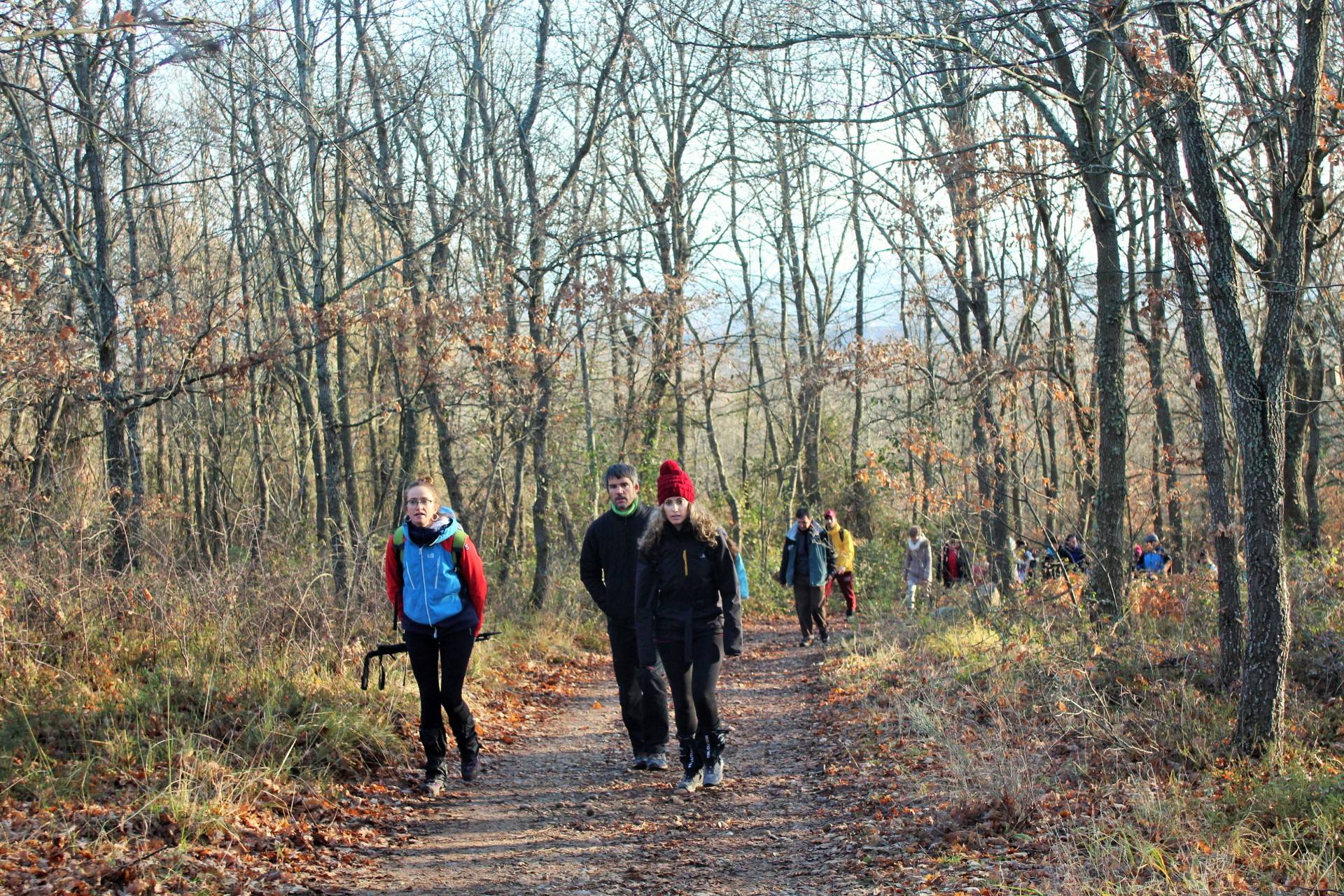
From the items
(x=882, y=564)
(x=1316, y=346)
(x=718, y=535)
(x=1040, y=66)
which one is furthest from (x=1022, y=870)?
(x=882, y=564)

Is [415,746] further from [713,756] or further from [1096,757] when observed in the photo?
[1096,757]

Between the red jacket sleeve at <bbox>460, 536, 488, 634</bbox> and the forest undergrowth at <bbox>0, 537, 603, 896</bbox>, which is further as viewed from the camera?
the red jacket sleeve at <bbox>460, 536, 488, 634</bbox>

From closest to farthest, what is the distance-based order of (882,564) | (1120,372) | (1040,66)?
(1040,66)
(1120,372)
(882,564)

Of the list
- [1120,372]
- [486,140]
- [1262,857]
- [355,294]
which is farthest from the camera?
[486,140]

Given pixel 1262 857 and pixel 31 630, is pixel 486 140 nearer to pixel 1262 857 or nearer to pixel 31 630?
pixel 31 630

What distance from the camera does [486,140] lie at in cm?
1716

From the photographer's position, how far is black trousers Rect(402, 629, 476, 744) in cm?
639

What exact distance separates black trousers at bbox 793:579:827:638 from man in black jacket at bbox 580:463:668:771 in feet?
24.5

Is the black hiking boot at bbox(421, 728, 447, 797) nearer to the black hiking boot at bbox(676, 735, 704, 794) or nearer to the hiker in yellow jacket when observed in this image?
the black hiking boot at bbox(676, 735, 704, 794)

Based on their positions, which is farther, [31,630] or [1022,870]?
[31,630]

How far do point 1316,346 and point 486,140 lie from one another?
1310cm

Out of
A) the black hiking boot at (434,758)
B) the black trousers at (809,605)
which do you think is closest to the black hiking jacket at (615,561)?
the black hiking boot at (434,758)

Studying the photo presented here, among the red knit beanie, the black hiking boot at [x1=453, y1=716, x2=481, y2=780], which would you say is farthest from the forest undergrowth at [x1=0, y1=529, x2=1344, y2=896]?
the red knit beanie

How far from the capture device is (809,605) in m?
14.5
